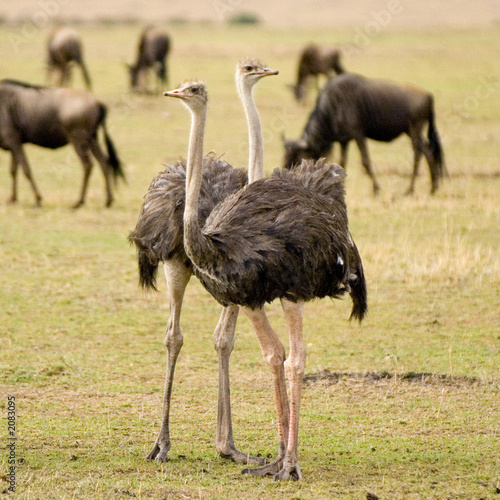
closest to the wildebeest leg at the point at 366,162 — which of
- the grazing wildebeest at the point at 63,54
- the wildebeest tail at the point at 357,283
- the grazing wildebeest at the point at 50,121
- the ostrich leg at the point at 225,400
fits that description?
the grazing wildebeest at the point at 50,121

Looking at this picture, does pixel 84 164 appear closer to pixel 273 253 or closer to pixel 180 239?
pixel 180 239

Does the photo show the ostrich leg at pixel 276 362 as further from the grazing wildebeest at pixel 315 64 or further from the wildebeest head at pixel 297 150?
the grazing wildebeest at pixel 315 64

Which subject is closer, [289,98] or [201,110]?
[201,110]

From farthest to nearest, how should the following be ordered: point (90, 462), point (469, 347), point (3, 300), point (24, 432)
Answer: point (3, 300)
point (469, 347)
point (24, 432)
point (90, 462)

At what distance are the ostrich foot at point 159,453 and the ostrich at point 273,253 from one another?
0.45m

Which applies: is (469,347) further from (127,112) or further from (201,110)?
(127,112)

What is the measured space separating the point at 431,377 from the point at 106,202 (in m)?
6.68

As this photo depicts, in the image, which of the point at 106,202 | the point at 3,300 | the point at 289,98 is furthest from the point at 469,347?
the point at 289,98

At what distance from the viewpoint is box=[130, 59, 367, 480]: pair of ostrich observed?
15.2 feet

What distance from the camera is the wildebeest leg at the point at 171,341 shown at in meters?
5.09

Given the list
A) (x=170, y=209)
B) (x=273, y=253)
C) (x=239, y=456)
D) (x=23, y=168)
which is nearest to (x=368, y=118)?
(x=23, y=168)

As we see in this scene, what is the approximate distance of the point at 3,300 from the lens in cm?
820

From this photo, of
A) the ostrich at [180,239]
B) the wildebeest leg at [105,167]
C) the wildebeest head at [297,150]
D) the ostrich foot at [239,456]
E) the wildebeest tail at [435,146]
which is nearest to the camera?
the ostrich foot at [239,456]

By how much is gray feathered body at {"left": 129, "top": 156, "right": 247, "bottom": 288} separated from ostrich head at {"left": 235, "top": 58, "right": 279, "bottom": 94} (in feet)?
1.58
